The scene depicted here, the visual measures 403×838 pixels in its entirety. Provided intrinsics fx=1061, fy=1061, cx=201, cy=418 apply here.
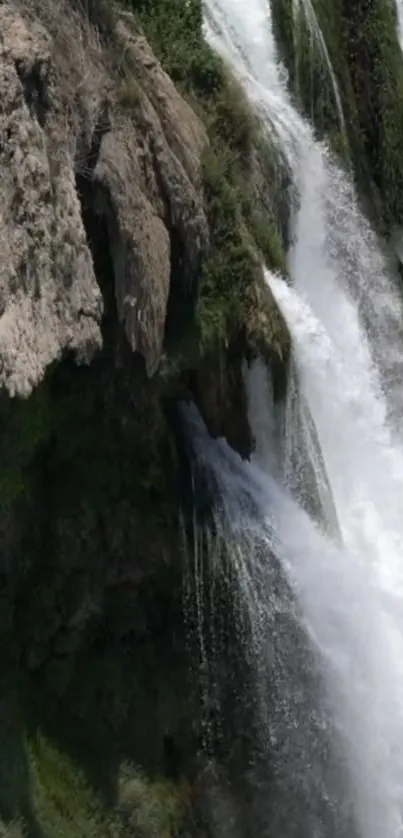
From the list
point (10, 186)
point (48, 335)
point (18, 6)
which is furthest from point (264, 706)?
point (18, 6)

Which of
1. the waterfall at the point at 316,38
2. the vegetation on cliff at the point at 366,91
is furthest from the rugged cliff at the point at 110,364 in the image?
the vegetation on cliff at the point at 366,91

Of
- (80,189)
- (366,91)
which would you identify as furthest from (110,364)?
(366,91)

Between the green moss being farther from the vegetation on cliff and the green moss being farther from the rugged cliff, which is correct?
the vegetation on cliff

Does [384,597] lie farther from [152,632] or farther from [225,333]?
[225,333]

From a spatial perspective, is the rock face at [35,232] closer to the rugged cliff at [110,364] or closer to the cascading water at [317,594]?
the rugged cliff at [110,364]

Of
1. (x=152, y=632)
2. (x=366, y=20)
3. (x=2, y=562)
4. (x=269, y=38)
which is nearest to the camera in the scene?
(x=2, y=562)
